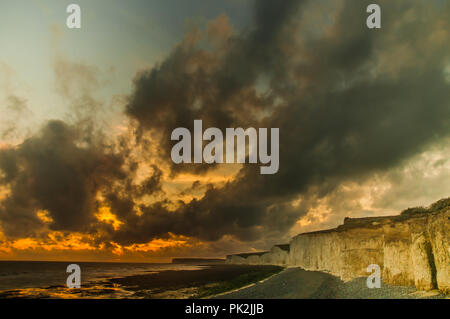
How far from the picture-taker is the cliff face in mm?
17516

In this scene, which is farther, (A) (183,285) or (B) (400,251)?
(A) (183,285)

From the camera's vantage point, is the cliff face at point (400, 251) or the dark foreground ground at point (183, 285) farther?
the dark foreground ground at point (183, 285)

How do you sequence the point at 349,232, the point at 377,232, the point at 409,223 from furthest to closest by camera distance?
the point at 349,232, the point at 377,232, the point at 409,223

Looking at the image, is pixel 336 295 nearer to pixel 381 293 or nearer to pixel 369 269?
pixel 381 293

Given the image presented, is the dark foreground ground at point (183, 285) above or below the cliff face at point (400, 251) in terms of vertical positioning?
below

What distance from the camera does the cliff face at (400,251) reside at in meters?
17.5

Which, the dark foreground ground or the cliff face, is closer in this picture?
the cliff face

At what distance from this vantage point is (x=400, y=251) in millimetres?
24719

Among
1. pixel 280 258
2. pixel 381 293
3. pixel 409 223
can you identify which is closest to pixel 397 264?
pixel 381 293

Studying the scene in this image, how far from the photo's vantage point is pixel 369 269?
3541 cm

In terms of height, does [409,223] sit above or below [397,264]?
above

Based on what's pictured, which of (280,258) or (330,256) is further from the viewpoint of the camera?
(280,258)
